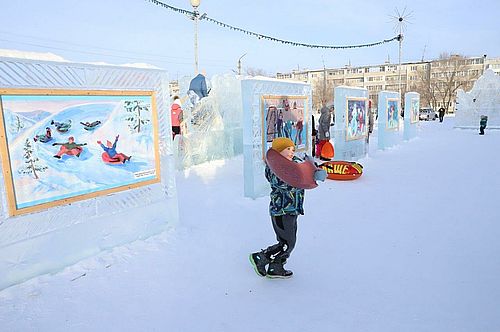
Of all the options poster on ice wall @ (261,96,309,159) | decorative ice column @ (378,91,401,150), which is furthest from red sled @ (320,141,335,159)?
decorative ice column @ (378,91,401,150)

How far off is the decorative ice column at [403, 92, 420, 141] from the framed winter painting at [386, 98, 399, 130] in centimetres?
255

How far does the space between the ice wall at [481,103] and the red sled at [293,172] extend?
27.2 metres

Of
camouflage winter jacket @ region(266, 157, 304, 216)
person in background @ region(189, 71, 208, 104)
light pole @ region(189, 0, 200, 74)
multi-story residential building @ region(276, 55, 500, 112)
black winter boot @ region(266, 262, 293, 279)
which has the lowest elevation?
black winter boot @ region(266, 262, 293, 279)

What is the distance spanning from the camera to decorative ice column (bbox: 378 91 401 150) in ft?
43.8

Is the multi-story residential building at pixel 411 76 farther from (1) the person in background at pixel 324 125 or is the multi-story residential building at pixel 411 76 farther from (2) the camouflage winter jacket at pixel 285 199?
(2) the camouflage winter jacket at pixel 285 199

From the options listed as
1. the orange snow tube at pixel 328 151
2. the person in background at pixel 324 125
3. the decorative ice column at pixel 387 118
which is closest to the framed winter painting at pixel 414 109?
the decorative ice column at pixel 387 118

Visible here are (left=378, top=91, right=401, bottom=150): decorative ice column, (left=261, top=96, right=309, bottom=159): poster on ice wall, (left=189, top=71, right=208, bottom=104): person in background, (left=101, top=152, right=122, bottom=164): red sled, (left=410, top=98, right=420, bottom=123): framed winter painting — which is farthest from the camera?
(left=410, top=98, right=420, bottom=123): framed winter painting

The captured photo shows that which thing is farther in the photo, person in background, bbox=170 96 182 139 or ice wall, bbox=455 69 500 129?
ice wall, bbox=455 69 500 129

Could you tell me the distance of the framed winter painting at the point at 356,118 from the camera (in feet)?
34.0

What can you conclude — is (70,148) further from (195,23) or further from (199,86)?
(195,23)

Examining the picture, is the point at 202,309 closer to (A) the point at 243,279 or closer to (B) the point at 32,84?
(A) the point at 243,279

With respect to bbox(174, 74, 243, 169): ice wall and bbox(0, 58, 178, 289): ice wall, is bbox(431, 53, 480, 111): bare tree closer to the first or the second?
bbox(174, 74, 243, 169): ice wall

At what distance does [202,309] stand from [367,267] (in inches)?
72.2

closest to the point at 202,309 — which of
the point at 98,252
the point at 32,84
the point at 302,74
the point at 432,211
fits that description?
the point at 98,252
